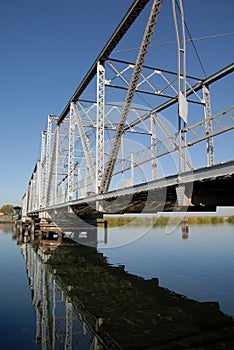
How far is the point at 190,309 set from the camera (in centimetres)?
1142

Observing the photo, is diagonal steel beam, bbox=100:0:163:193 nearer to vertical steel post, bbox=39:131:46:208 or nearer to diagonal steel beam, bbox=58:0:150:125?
diagonal steel beam, bbox=58:0:150:125

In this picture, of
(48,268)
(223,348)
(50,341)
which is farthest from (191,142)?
(48,268)

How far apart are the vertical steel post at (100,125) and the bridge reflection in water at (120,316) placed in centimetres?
572

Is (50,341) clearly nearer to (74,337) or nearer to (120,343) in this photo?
(74,337)

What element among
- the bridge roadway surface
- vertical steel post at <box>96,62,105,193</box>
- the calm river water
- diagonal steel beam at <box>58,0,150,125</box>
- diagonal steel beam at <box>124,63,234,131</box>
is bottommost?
the calm river water

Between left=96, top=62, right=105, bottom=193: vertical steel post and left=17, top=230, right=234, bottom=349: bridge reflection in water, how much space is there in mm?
5723

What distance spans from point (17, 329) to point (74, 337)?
2.11 m

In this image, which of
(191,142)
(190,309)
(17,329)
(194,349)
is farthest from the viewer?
(191,142)

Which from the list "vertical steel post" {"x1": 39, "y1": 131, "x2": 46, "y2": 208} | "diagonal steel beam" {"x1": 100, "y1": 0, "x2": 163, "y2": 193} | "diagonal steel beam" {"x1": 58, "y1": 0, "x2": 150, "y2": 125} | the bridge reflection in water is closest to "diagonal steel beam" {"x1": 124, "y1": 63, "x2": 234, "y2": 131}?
"diagonal steel beam" {"x1": 100, "y1": 0, "x2": 163, "y2": 193}

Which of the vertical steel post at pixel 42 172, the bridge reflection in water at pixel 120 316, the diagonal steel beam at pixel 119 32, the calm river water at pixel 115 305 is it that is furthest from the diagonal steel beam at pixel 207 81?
the vertical steel post at pixel 42 172

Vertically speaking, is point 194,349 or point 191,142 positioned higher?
point 191,142

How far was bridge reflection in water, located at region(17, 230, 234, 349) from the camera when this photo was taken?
844cm

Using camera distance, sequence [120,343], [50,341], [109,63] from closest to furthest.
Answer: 1. [120,343]
2. [50,341]
3. [109,63]

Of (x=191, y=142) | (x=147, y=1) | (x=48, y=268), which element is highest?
(x=147, y=1)
